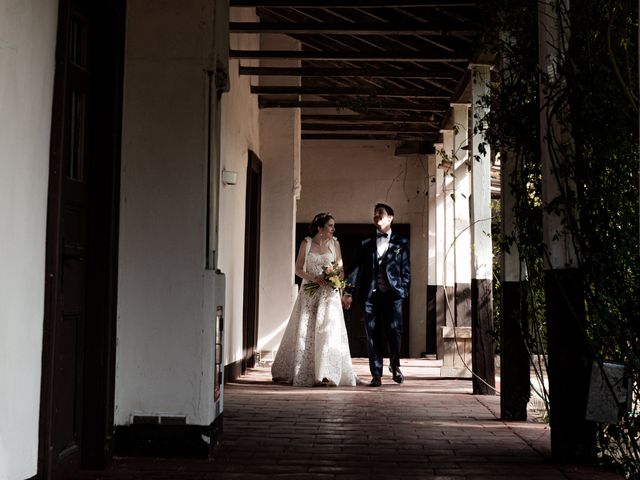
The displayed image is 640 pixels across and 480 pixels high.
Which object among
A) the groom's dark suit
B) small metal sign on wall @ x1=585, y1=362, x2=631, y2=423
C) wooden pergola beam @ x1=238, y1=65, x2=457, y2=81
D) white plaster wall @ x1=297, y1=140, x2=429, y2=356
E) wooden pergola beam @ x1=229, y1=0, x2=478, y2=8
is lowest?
small metal sign on wall @ x1=585, y1=362, x2=631, y2=423

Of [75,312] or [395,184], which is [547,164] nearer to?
[75,312]

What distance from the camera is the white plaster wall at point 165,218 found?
4.71 meters

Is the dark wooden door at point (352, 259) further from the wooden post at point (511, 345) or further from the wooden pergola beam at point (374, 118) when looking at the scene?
the wooden post at point (511, 345)

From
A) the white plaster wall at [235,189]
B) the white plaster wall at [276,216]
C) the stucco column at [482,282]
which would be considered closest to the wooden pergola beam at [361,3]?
the stucco column at [482,282]

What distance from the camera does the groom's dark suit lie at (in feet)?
28.9

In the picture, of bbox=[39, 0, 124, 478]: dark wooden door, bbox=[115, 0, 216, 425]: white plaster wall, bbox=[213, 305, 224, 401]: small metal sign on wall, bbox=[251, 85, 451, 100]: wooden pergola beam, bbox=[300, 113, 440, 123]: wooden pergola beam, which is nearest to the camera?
bbox=[39, 0, 124, 478]: dark wooden door

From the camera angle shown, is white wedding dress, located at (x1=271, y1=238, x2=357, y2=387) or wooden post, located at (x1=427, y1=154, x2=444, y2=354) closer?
white wedding dress, located at (x1=271, y1=238, x2=357, y2=387)

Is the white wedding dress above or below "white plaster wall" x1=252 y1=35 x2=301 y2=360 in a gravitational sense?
below

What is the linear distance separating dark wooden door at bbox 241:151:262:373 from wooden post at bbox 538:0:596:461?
236 inches

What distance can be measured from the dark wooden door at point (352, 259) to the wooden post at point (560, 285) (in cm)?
1077

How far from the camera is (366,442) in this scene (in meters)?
5.30

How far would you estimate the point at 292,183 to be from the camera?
1162cm

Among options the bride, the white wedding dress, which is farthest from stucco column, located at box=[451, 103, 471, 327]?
the white wedding dress

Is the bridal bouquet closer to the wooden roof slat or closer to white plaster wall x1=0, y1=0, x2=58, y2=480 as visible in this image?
the wooden roof slat
